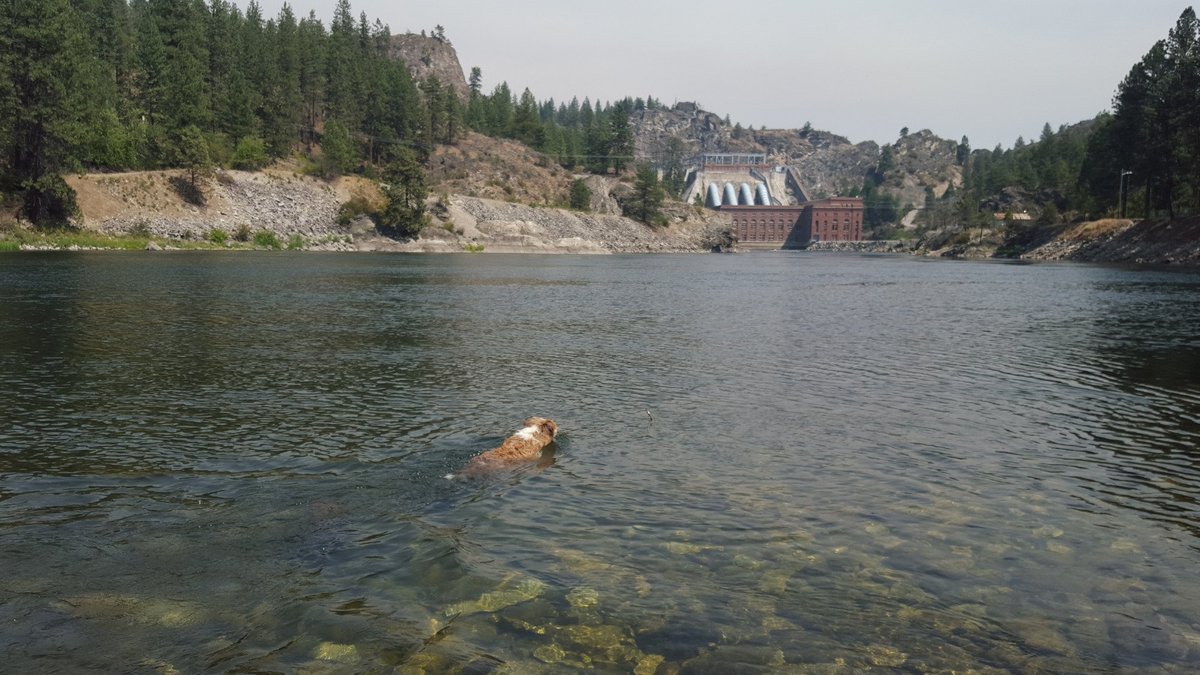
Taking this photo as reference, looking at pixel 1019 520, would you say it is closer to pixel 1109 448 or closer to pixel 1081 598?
pixel 1081 598

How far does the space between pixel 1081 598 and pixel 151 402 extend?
71.6ft

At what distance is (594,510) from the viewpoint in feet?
43.9

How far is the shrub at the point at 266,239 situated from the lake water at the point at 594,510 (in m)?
100

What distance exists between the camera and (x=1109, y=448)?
17.7m

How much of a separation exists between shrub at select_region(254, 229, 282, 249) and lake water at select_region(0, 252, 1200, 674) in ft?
329

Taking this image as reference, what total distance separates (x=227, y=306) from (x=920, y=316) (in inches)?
1704

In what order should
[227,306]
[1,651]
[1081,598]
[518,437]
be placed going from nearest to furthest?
[1,651] → [1081,598] → [518,437] → [227,306]

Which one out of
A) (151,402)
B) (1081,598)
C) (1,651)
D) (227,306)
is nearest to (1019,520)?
(1081,598)

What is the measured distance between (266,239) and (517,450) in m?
124

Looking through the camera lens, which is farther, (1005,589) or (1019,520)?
(1019,520)

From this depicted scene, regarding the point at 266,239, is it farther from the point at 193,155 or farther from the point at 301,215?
the point at 193,155

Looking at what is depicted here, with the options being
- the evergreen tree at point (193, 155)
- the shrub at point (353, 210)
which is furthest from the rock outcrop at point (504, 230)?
the evergreen tree at point (193, 155)

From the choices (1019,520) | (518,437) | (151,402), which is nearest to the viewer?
(1019,520)

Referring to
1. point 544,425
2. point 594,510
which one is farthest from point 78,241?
point 594,510
